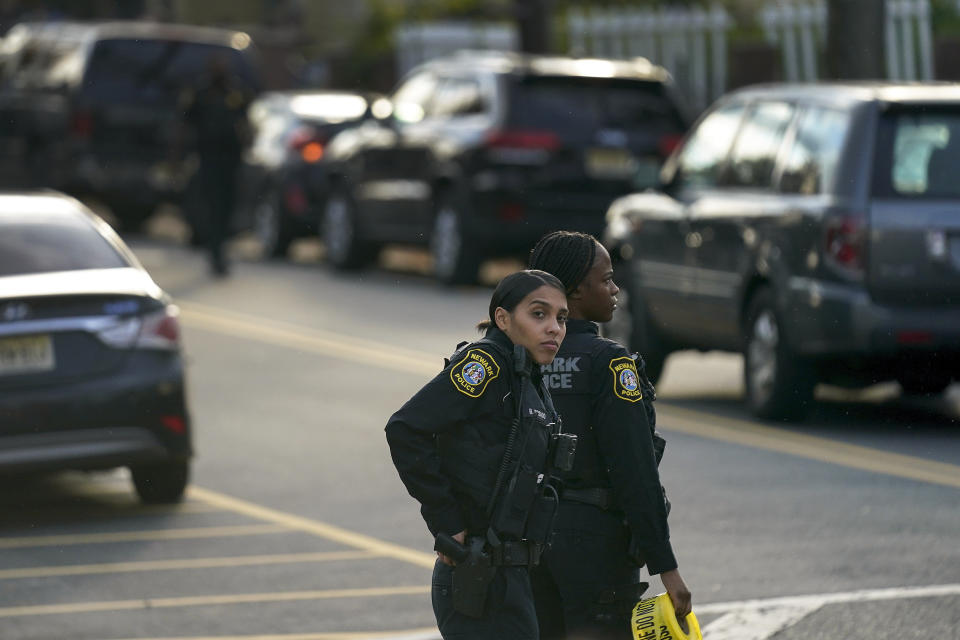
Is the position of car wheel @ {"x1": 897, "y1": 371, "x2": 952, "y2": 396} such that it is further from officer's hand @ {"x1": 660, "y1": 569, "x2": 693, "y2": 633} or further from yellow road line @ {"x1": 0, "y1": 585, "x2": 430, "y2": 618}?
officer's hand @ {"x1": 660, "y1": 569, "x2": 693, "y2": 633}

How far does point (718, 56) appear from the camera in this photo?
27.4 metres

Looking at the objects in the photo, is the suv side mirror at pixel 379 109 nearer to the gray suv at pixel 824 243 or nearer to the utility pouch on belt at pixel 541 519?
the gray suv at pixel 824 243

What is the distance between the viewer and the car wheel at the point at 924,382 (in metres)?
11.2

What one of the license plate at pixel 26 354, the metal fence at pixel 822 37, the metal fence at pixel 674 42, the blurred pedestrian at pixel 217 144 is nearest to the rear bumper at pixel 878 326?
the license plate at pixel 26 354

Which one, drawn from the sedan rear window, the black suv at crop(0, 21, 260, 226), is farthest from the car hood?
the black suv at crop(0, 21, 260, 226)

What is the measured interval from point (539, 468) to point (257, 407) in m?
8.13

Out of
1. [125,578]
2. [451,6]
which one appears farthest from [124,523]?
[451,6]

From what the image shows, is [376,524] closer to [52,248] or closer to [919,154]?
[52,248]

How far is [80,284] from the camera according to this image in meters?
9.32

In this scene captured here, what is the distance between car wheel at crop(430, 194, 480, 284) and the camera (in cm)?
1847

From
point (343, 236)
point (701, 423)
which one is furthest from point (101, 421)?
point (343, 236)

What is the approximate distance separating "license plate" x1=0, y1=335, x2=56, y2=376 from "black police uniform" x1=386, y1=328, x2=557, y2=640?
15.3ft

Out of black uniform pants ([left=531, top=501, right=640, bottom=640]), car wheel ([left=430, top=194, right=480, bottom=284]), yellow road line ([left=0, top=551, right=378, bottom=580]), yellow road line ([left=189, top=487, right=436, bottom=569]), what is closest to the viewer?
black uniform pants ([left=531, top=501, right=640, bottom=640])

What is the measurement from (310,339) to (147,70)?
9.46m
